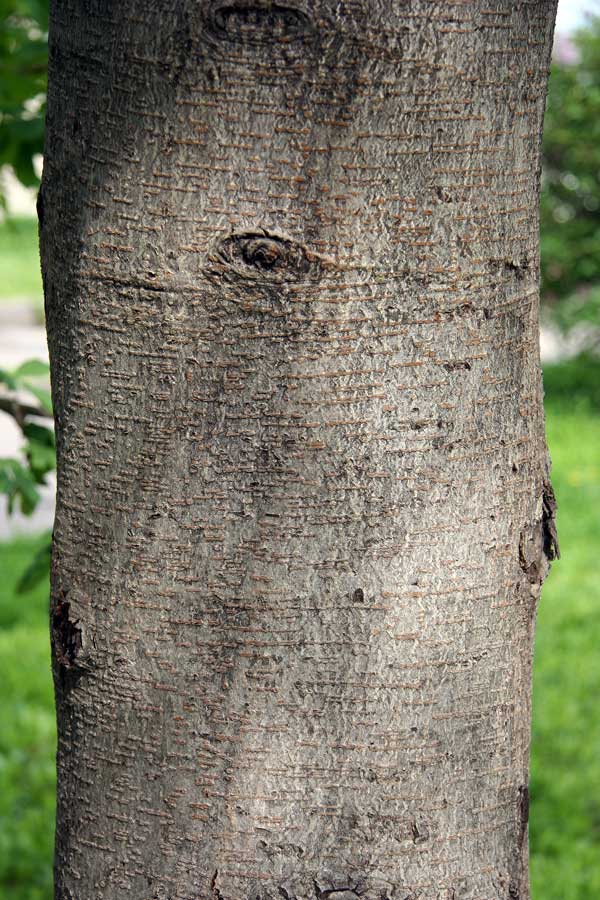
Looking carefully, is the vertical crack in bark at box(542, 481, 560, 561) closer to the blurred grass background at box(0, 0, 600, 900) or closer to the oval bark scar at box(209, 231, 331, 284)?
the oval bark scar at box(209, 231, 331, 284)

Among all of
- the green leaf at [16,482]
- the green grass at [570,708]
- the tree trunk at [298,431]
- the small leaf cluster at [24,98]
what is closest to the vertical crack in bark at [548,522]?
the tree trunk at [298,431]

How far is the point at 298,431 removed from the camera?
3.50 ft

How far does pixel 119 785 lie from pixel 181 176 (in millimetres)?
642

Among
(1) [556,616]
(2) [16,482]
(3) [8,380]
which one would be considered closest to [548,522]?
(2) [16,482]

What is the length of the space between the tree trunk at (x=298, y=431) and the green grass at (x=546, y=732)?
9.16 ft

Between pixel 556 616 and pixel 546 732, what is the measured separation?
113cm

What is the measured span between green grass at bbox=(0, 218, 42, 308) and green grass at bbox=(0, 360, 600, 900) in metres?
9.91

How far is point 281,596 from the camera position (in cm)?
109

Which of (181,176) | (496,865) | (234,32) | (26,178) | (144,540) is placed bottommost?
(496,865)

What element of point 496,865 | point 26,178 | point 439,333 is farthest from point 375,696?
point 26,178

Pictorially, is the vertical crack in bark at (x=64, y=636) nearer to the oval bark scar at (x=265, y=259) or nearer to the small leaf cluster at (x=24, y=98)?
the oval bark scar at (x=265, y=259)

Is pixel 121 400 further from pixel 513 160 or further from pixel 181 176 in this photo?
pixel 513 160

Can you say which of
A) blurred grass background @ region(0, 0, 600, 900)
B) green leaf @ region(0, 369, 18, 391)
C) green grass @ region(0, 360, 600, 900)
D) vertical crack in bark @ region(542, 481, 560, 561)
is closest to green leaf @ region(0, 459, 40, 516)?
green leaf @ region(0, 369, 18, 391)

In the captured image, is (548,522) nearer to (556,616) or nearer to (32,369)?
(32,369)
